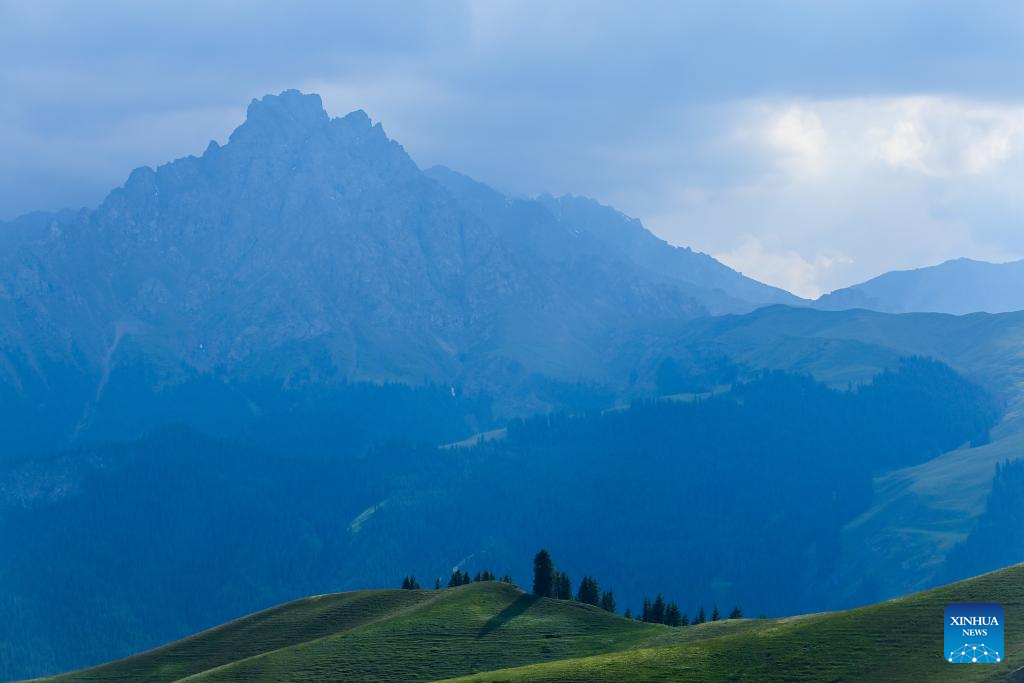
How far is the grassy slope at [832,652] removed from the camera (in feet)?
460

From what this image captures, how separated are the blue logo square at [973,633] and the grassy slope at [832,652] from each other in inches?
46.6

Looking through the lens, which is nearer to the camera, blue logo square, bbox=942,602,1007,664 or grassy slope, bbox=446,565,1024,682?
blue logo square, bbox=942,602,1007,664

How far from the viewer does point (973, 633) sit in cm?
14188

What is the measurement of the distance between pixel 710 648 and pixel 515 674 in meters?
24.6

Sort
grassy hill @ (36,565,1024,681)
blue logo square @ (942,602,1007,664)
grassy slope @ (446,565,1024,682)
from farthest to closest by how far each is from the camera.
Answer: grassy hill @ (36,565,1024,681) → grassy slope @ (446,565,1024,682) → blue logo square @ (942,602,1007,664)

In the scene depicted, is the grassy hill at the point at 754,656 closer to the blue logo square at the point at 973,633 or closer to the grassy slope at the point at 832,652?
the grassy slope at the point at 832,652

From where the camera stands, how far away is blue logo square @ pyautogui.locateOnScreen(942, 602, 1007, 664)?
13538 centimetres

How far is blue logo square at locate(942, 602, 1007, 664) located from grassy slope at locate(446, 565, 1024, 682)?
3.88 ft

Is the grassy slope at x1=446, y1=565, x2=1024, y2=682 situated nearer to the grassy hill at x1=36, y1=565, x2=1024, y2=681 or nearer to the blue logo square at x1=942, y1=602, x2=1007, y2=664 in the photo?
the grassy hill at x1=36, y1=565, x2=1024, y2=681

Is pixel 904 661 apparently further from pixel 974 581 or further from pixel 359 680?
pixel 359 680

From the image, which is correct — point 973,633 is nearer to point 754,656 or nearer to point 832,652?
point 832,652

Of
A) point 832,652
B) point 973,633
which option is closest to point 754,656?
point 832,652

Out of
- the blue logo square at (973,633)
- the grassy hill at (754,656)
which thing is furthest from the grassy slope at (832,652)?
the blue logo square at (973,633)

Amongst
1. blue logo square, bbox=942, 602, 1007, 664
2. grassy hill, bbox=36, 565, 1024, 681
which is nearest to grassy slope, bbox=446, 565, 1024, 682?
grassy hill, bbox=36, 565, 1024, 681
